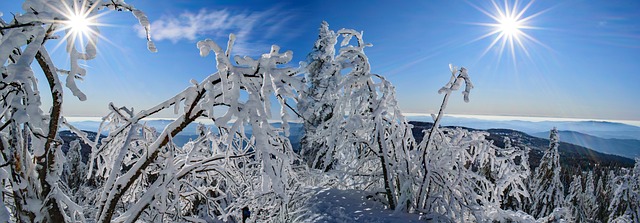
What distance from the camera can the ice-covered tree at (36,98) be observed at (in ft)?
8.04

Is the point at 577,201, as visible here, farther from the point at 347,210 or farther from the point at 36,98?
the point at 36,98

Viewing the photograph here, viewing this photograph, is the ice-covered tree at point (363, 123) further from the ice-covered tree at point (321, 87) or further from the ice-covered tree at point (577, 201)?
the ice-covered tree at point (577, 201)

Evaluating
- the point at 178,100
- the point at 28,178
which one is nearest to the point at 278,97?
the point at 178,100

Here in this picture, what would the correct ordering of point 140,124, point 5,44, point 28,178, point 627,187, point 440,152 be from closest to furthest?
point 5,44 < point 28,178 < point 140,124 < point 440,152 < point 627,187

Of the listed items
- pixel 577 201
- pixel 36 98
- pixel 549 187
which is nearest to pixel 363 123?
pixel 36 98

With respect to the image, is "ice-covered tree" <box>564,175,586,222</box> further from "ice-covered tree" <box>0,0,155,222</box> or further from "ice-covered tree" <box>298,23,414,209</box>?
"ice-covered tree" <box>0,0,155,222</box>

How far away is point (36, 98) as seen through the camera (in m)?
2.91

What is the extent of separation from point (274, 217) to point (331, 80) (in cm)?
289

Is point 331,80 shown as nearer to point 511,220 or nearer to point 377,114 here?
point 377,114

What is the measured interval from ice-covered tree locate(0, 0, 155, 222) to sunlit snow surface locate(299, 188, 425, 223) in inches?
141

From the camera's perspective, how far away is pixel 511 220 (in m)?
6.05

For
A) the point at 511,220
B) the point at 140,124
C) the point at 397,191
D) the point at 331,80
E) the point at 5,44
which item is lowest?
the point at 511,220

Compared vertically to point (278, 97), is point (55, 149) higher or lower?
lower

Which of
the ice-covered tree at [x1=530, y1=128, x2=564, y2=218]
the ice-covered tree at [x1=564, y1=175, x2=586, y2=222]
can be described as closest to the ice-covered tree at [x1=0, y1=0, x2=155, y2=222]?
the ice-covered tree at [x1=530, y1=128, x2=564, y2=218]
